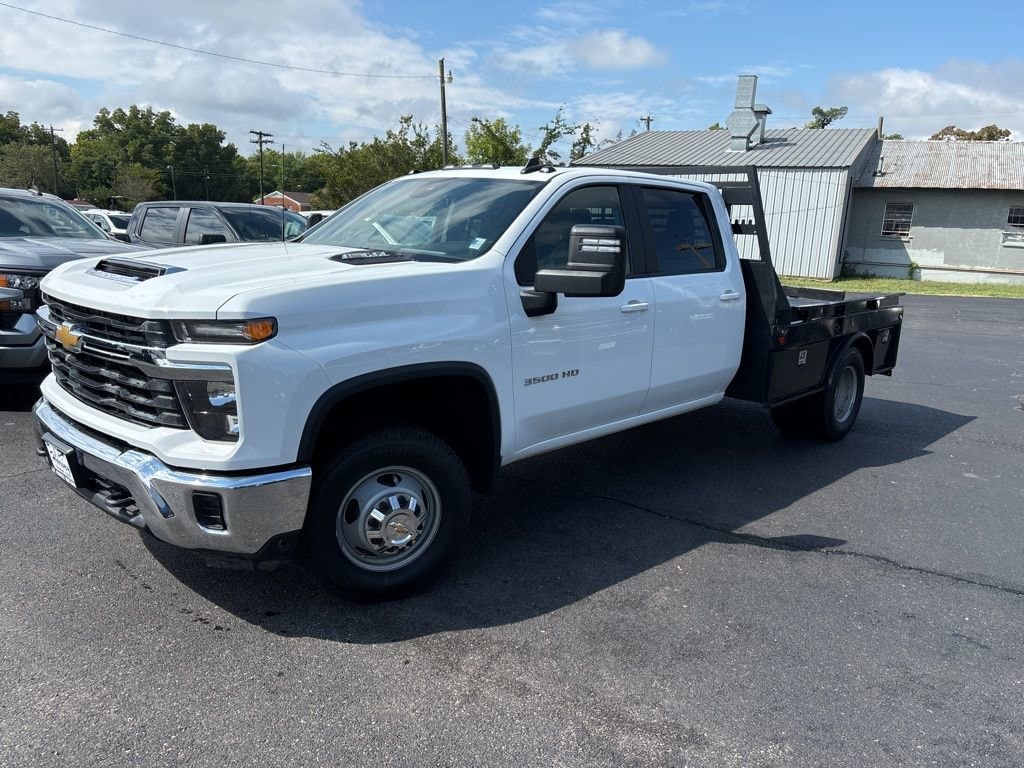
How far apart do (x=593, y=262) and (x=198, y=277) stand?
5.47ft

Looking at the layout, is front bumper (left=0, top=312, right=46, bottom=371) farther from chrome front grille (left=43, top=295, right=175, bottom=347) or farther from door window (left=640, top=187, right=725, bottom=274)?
door window (left=640, top=187, right=725, bottom=274)

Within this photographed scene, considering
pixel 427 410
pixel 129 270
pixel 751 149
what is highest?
pixel 751 149

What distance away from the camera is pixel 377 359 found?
3.22 m

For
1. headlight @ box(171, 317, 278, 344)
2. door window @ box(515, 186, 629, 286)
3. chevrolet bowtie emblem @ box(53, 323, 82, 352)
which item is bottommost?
chevrolet bowtie emblem @ box(53, 323, 82, 352)

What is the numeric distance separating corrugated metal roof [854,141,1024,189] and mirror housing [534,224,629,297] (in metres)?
26.1

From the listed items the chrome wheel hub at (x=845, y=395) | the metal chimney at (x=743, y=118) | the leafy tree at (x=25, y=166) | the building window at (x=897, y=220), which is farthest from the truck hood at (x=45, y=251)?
the leafy tree at (x=25, y=166)

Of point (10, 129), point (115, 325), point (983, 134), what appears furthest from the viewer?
point (10, 129)

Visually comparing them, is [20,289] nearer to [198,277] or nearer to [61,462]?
[61,462]

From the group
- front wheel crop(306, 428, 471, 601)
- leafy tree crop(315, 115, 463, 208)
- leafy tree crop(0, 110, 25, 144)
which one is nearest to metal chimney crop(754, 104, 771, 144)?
leafy tree crop(315, 115, 463, 208)

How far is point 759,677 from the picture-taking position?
312cm

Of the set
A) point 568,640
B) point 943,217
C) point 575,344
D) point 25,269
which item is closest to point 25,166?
point 943,217

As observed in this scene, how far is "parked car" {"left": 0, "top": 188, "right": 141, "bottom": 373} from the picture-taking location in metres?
6.16

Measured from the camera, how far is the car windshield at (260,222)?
9.68m

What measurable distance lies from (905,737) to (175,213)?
985cm
